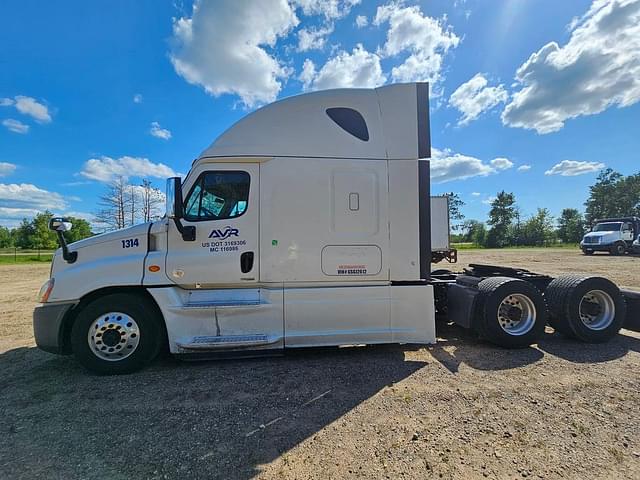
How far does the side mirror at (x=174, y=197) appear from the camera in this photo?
4.05m

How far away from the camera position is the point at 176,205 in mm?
4078

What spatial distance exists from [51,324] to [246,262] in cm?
255

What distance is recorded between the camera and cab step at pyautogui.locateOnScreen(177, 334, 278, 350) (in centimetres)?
407

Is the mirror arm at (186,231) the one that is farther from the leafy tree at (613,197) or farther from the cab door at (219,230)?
the leafy tree at (613,197)

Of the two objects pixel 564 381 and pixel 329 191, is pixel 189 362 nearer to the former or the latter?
pixel 329 191

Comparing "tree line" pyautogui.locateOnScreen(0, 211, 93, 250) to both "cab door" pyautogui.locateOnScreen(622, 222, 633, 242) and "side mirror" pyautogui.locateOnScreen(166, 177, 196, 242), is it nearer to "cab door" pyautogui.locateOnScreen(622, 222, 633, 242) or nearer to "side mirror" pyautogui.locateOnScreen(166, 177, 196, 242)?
"side mirror" pyautogui.locateOnScreen(166, 177, 196, 242)

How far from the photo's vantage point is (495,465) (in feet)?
7.84

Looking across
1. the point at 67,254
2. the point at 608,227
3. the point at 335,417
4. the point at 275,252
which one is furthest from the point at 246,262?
the point at 608,227

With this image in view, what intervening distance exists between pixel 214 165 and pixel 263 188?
2.46ft

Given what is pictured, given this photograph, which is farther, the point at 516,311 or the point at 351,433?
the point at 516,311

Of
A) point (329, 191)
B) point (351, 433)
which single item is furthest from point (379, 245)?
point (351, 433)

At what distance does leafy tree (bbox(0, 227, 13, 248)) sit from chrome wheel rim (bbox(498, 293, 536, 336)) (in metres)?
102

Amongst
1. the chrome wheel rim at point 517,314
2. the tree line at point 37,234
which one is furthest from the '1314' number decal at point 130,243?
the tree line at point 37,234

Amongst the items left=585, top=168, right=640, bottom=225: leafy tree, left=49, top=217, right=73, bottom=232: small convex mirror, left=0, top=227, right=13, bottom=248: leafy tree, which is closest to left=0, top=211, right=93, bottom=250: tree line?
left=0, top=227, right=13, bottom=248: leafy tree
